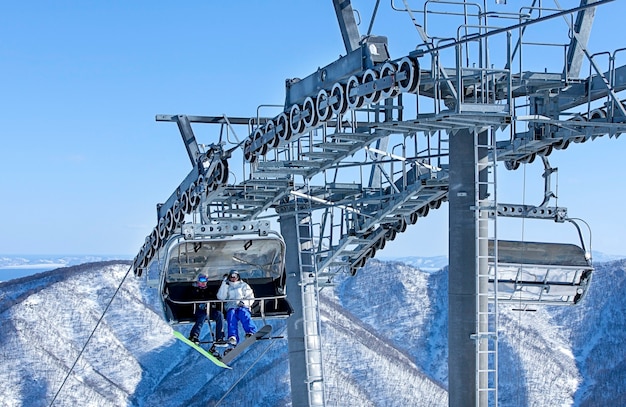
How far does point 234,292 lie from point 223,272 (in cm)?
113

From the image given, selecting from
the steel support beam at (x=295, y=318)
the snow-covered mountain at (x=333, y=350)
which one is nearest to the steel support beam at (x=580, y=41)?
the steel support beam at (x=295, y=318)

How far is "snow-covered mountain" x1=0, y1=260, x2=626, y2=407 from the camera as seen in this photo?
51969mm

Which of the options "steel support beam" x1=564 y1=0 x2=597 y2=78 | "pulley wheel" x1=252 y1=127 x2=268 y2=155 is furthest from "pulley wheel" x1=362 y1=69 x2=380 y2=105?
"pulley wheel" x1=252 y1=127 x2=268 y2=155

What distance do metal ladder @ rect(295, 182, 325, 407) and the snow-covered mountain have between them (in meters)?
25.7

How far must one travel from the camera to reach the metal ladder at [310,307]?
21594 mm

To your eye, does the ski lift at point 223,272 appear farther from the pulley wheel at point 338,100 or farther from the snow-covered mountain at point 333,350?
the snow-covered mountain at point 333,350

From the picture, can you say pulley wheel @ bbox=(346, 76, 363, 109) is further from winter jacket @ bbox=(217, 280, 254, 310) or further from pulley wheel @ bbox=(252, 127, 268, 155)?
winter jacket @ bbox=(217, 280, 254, 310)

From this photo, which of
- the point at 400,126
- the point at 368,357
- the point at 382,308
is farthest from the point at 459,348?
the point at 382,308

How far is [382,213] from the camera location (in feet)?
65.3

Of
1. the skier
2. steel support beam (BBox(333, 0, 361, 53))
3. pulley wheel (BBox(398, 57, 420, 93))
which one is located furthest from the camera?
the skier

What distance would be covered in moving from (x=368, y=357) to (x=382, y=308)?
10.2 metres

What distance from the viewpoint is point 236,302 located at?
1744cm

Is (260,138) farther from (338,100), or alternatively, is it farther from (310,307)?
(310,307)

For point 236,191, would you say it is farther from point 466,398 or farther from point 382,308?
point 382,308
